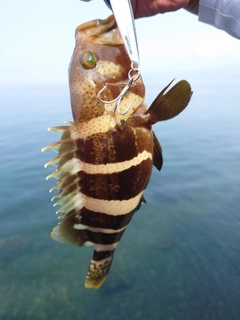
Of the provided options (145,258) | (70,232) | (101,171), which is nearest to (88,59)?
(101,171)

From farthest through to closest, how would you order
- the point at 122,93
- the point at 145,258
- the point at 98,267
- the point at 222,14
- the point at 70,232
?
the point at 145,258 → the point at 222,14 → the point at 98,267 → the point at 70,232 → the point at 122,93

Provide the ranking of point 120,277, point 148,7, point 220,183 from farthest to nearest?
point 220,183, point 120,277, point 148,7

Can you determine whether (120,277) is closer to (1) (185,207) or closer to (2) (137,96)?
(1) (185,207)

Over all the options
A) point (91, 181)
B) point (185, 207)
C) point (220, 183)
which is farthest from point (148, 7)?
point (220, 183)

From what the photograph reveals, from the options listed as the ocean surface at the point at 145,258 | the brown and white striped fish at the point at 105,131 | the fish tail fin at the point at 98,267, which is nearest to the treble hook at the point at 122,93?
the brown and white striped fish at the point at 105,131

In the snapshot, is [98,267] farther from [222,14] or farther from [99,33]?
[222,14]

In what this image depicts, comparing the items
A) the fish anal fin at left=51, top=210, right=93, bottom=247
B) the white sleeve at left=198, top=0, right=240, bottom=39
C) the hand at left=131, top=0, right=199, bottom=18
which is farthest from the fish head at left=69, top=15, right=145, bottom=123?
the white sleeve at left=198, top=0, right=240, bottom=39

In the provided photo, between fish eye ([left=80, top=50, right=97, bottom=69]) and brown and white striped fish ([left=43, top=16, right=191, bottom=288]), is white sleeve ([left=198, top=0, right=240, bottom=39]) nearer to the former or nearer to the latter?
brown and white striped fish ([left=43, top=16, right=191, bottom=288])
